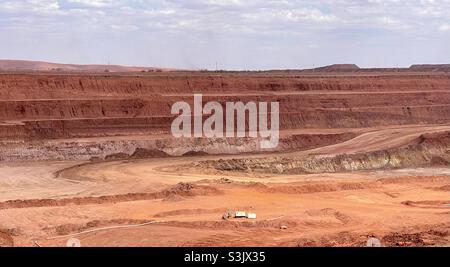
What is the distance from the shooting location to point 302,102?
52.3m

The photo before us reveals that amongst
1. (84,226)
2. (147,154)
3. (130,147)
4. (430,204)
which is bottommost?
(430,204)

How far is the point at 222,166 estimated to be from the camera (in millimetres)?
34719

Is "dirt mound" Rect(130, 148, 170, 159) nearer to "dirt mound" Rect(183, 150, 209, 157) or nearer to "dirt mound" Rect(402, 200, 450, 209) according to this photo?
"dirt mound" Rect(183, 150, 209, 157)

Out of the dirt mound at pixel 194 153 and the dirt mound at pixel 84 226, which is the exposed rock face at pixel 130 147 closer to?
the dirt mound at pixel 194 153

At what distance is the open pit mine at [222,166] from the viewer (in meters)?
19.0

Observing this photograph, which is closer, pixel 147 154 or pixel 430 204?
pixel 430 204

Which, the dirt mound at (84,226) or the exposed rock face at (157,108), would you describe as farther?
the exposed rock face at (157,108)

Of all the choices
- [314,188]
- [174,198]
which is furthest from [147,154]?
[174,198]

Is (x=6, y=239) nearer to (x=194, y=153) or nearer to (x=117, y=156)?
(x=117, y=156)

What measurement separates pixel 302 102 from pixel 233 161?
60.1 feet

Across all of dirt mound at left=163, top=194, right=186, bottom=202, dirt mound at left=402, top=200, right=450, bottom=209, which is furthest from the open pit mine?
dirt mound at left=163, top=194, right=186, bottom=202

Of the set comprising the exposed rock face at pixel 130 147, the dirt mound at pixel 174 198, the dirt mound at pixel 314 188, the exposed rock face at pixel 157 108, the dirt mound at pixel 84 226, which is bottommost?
the dirt mound at pixel 314 188

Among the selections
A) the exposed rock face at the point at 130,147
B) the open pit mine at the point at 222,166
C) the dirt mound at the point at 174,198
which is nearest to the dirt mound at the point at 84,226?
the open pit mine at the point at 222,166

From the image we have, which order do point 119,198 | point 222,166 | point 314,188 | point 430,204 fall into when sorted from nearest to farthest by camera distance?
point 430,204 → point 119,198 → point 314,188 → point 222,166
